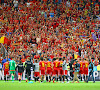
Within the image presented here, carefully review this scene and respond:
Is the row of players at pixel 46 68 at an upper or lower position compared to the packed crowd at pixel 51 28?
lower

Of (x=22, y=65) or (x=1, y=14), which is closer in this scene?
(x=22, y=65)

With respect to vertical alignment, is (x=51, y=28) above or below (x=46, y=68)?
above

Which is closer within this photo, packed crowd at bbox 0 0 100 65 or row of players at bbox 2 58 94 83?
row of players at bbox 2 58 94 83

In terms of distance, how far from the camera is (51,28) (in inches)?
1207

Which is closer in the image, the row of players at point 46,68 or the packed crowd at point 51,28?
the row of players at point 46,68

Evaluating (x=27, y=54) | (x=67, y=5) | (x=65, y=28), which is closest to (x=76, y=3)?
(x=67, y=5)

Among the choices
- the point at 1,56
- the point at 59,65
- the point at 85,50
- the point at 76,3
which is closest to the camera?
the point at 59,65

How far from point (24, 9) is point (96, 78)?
12811mm

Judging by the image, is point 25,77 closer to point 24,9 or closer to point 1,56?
point 1,56

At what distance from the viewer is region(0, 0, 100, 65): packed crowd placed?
2708 centimetres

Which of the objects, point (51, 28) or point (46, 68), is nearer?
point (46, 68)

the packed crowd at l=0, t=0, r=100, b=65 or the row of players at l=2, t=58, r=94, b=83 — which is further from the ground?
the packed crowd at l=0, t=0, r=100, b=65

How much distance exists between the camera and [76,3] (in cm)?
3506

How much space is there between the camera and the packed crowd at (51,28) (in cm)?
2708
